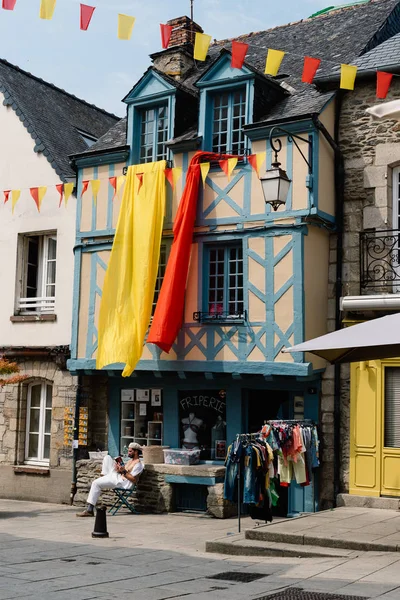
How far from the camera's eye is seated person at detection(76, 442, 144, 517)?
455 inches

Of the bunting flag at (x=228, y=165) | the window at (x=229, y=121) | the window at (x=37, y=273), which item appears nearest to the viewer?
the bunting flag at (x=228, y=165)

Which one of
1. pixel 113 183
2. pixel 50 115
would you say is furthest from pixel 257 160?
pixel 50 115

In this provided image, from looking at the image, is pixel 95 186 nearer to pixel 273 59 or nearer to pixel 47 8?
pixel 273 59

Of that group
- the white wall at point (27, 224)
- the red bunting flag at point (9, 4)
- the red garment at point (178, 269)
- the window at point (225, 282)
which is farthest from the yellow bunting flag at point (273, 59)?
the white wall at point (27, 224)

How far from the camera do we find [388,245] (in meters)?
11.6

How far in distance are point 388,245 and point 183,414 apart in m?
4.17

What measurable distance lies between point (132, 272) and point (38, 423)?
11.7 feet

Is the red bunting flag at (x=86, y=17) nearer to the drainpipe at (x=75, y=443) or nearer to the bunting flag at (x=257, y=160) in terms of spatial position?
the bunting flag at (x=257, y=160)

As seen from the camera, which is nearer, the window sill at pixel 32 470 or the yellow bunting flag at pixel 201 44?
the yellow bunting flag at pixel 201 44

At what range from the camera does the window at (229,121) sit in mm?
12648

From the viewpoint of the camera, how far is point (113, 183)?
13.3 m

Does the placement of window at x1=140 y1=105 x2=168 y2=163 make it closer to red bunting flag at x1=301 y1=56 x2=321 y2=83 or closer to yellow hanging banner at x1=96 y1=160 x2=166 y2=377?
yellow hanging banner at x1=96 y1=160 x2=166 y2=377

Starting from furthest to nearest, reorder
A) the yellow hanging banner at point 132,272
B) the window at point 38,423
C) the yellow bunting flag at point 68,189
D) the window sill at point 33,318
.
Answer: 1. the window at point 38,423
2. the window sill at point 33,318
3. the yellow bunting flag at point 68,189
4. the yellow hanging banner at point 132,272

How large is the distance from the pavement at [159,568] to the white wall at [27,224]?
13.6 feet
